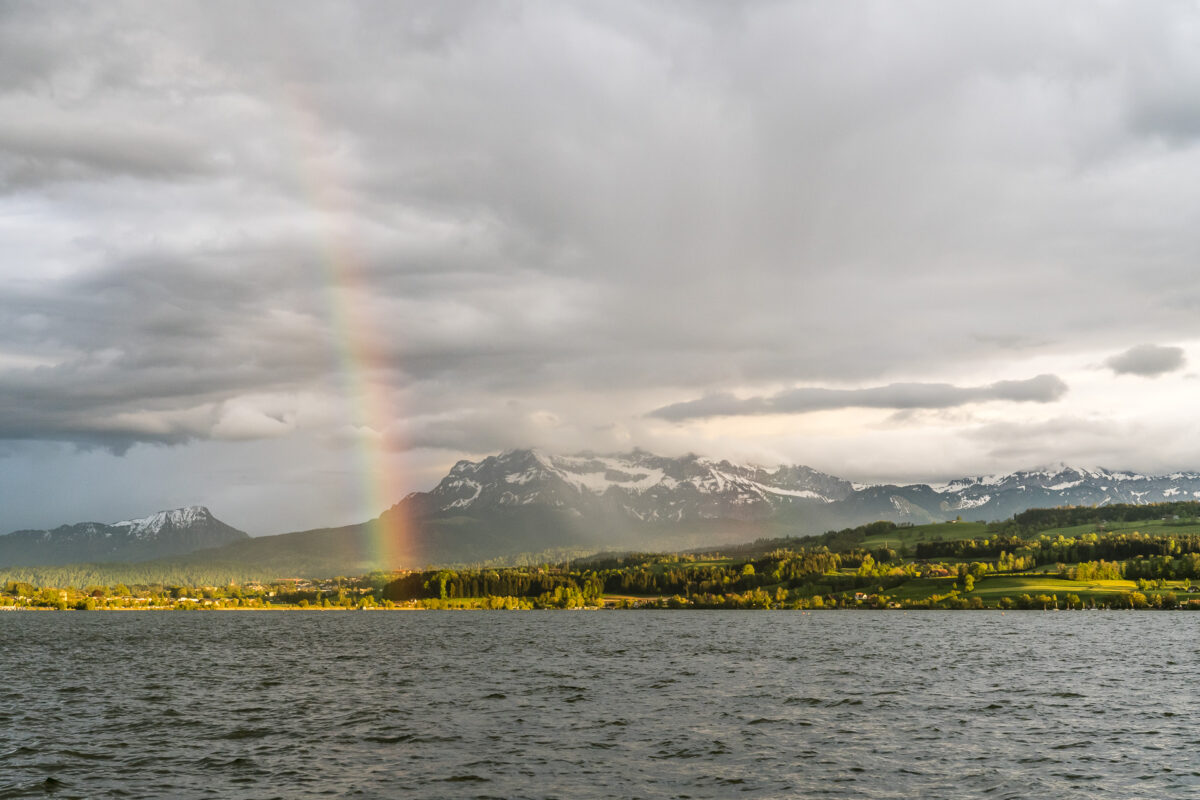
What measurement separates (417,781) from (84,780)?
22760mm

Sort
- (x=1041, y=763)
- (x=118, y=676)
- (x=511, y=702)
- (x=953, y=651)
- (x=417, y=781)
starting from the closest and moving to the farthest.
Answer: (x=417, y=781), (x=1041, y=763), (x=511, y=702), (x=118, y=676), (x=953, y=651)

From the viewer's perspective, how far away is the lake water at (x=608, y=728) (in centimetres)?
5856

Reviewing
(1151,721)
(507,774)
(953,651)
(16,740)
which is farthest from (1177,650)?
(16,740)

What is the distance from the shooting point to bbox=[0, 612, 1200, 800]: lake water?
58.6m

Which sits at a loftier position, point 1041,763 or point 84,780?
point 84,780

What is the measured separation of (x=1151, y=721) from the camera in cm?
8325

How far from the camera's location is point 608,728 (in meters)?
78.5

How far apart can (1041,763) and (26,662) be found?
527ft

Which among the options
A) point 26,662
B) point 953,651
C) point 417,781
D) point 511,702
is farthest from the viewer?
point 953,651

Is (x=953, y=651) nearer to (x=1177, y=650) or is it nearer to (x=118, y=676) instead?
(x=1177, y=650)

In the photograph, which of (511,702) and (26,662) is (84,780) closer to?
(511,702)

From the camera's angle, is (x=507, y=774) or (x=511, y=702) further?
(x=511, y=702)

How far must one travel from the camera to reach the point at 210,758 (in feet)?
220

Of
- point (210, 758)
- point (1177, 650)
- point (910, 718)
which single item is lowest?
point (1177, 650)
